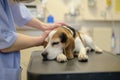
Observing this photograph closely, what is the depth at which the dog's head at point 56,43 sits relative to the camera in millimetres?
1234

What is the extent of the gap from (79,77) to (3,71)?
382 millimetres

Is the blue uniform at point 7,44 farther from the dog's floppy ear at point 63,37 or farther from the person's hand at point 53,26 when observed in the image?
the person's hand at point 53,26

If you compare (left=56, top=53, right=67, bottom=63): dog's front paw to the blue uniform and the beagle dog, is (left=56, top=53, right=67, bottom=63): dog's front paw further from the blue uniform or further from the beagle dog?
the blue uniform

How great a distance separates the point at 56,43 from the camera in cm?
126

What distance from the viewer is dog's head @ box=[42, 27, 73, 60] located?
4.05 ft

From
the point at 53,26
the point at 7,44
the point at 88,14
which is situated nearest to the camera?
the point at 7,44

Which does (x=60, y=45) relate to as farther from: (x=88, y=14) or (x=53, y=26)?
(x=88, y=14)

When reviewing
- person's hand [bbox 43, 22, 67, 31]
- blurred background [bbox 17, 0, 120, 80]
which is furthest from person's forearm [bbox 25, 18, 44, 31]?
blurred background [bbox 17, 0, 120, 80]

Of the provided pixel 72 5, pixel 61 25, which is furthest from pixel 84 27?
pixel 61 25

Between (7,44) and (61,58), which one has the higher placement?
(7,44)

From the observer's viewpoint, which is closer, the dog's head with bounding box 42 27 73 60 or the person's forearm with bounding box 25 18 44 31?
the dog's head with bounding box 42 27 73 60

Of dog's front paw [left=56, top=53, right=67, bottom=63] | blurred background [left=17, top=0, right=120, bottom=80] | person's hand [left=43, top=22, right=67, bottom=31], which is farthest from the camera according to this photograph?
blurred background [left=17, top=0, right=120, bottom=80]

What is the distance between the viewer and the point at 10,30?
1029 mm

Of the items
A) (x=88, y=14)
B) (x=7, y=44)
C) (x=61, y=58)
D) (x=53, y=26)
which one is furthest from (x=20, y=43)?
(x=88, y=14)
